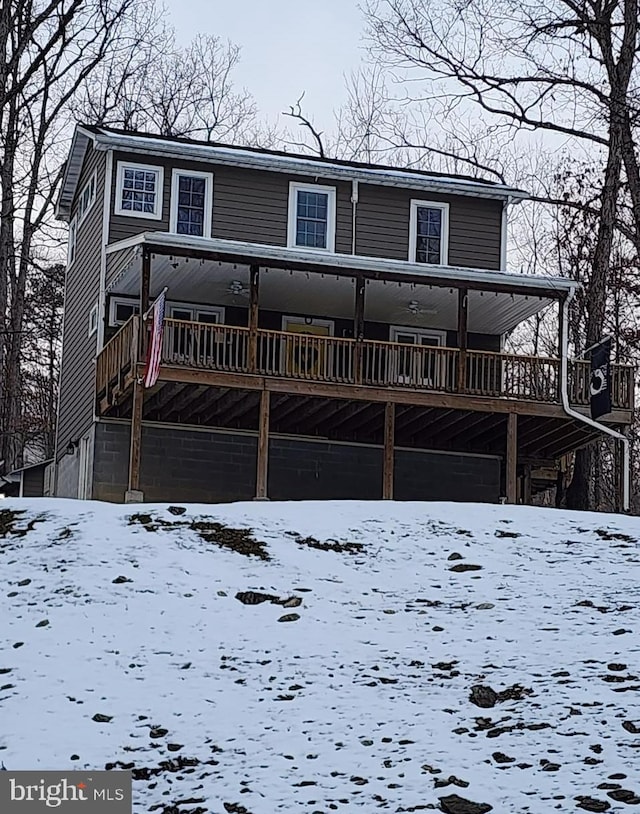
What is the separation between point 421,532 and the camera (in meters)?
17.1

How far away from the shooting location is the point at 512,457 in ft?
81.8

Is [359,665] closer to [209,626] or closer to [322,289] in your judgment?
[209,626]

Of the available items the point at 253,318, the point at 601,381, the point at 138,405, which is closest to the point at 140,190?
the point at 253,318

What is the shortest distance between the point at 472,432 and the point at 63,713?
17.3m

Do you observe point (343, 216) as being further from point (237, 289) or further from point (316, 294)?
point (237, 289)

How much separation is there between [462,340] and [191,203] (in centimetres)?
629

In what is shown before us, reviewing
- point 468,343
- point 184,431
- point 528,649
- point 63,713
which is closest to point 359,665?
point 528,649

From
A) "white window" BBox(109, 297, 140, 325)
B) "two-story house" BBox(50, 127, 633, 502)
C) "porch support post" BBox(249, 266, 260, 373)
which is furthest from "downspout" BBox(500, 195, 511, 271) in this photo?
"white window" BBox(109, 297, 140, 325)

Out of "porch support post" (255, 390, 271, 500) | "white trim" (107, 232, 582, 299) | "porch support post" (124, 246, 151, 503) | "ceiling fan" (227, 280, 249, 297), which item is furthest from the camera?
"ceiling fan" (227, 280, 249, 297)

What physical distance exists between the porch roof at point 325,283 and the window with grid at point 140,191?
4.42 ft

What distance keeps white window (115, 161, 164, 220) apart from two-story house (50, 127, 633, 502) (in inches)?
1.7

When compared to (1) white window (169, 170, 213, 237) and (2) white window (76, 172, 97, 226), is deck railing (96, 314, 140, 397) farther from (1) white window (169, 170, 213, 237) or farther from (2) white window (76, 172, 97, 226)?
(2) white window (76, 172, 97, 226)

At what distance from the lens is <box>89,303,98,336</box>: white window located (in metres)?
26.8

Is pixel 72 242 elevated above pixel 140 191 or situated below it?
below
